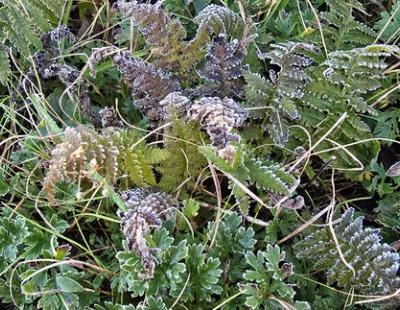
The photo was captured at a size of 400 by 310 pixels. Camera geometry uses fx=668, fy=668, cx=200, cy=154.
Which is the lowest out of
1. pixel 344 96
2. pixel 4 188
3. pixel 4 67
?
pixel 4 188

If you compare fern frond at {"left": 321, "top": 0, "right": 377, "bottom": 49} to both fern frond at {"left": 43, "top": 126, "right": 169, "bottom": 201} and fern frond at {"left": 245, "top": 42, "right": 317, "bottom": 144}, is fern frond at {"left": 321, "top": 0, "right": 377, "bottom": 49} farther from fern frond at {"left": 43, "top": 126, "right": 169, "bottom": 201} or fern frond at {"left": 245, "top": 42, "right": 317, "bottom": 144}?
fern frond at {"left": 43, "top": 126, "right": 169, "bottom": 201}

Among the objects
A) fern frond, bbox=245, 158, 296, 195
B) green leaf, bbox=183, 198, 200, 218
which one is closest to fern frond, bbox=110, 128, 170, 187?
green leaf, bbox=183, 198, 200, 218

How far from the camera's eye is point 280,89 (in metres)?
1.69

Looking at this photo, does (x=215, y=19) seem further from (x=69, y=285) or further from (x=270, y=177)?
(x=69, y=285)

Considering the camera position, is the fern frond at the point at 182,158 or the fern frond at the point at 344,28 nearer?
the fern frond at the point at 182,158

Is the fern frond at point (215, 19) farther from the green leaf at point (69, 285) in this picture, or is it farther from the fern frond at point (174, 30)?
the green leaf at point (69, 285)

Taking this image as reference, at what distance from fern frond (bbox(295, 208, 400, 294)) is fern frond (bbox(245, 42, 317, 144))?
0.27 meters

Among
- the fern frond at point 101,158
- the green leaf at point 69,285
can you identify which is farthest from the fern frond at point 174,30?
the green leaf at point 69,285

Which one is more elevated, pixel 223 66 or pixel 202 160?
pixel 223 66

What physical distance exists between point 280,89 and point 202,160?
10.5 inches

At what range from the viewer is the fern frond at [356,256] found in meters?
1.52

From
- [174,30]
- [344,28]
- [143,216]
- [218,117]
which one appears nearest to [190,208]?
[143,216]

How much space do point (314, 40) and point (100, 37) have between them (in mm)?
654

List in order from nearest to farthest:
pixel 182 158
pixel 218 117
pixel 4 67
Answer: pixel 218 117 < pixel 182 158 < pixel 4 67
